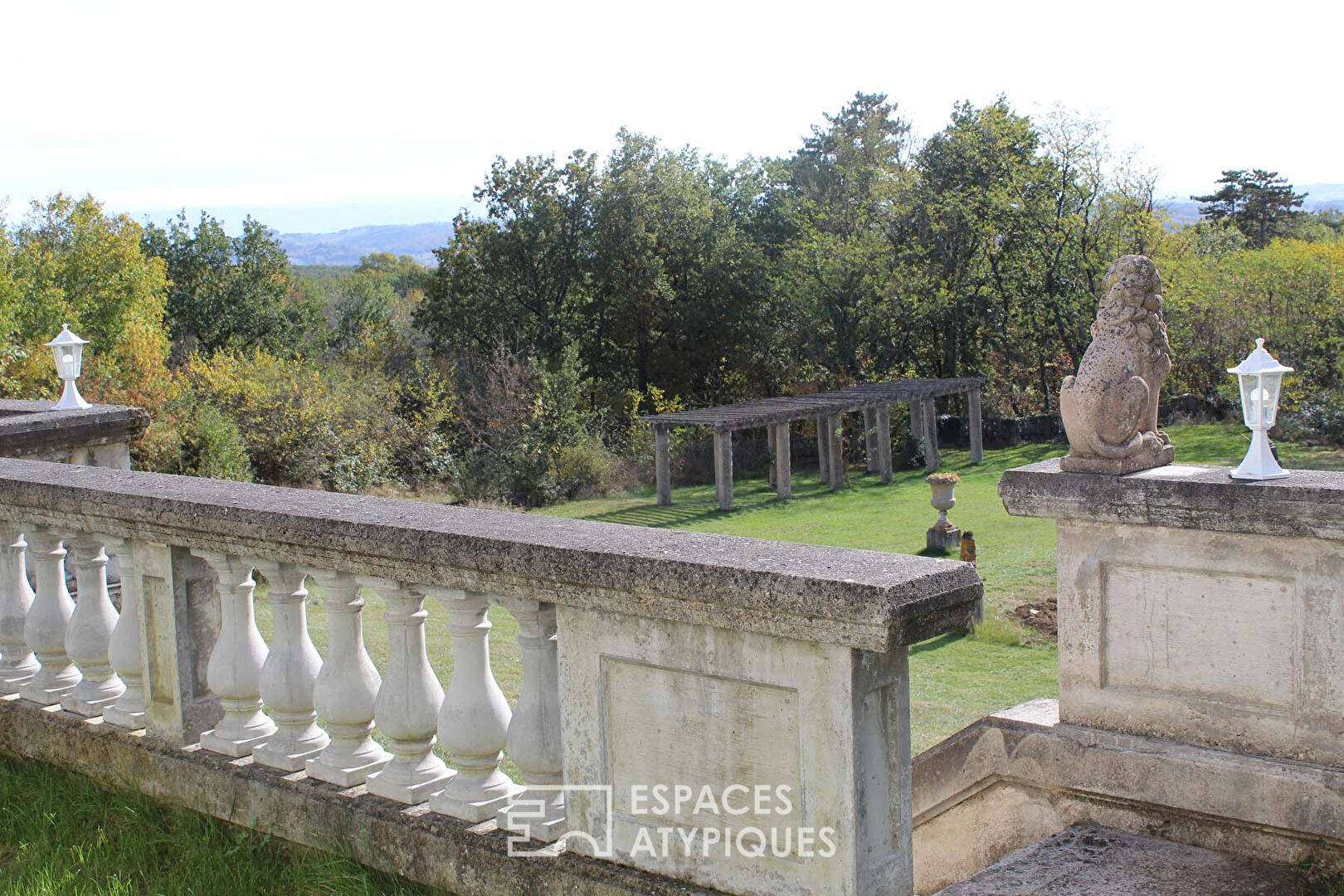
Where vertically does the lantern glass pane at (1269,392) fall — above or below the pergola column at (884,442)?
above

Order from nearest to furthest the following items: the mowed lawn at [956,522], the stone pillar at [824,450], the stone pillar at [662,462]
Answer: the mowed lawn at [956,522] → the stone pillar at [662,462] → the stone pillar at [824,450]

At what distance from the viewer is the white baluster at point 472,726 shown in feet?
8.91

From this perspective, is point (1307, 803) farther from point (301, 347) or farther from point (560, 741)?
point (301, 347)

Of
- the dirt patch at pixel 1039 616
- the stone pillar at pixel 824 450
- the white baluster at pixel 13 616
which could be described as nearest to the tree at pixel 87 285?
the stone pillar at pixel 824 450

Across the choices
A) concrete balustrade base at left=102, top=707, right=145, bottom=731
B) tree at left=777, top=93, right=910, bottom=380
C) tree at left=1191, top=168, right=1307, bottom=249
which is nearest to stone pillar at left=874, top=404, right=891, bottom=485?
tree at left=777, top=93, right=910, bottom=380

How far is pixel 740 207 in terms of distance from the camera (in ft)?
106

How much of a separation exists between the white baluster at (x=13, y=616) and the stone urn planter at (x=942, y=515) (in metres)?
11.0

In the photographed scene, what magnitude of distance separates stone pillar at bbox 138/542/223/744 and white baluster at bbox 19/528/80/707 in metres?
0.50

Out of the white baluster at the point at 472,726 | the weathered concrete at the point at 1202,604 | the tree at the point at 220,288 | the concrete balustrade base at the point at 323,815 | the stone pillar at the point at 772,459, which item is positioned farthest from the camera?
the tree at the point at 220,288

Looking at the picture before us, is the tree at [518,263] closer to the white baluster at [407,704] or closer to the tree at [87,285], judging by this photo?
the tree at [87,285]

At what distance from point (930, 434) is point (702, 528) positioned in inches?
273

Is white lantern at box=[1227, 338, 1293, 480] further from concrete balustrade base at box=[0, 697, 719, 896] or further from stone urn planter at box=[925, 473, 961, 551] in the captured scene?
stone urn planter at box=[925, 473, 961, 551]

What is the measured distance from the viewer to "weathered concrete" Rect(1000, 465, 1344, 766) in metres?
3.21

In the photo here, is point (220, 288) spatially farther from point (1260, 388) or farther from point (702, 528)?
point (1260, 388)
